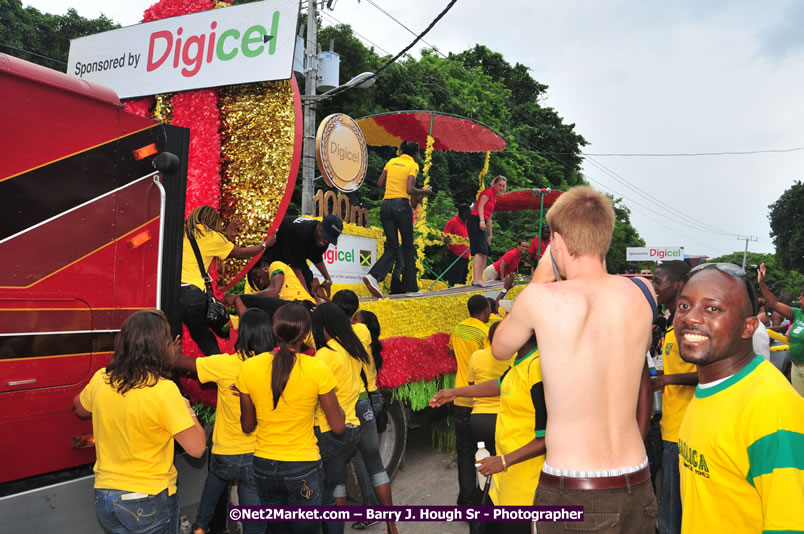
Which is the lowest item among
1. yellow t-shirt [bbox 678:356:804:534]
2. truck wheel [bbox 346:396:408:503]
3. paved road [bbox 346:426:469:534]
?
paved road [bbox 346:426:469:534]

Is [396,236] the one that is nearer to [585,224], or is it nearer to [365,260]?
[365,260]

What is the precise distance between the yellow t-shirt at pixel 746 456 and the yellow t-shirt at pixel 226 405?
7.97 feet

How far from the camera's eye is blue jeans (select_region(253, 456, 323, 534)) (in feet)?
10.4

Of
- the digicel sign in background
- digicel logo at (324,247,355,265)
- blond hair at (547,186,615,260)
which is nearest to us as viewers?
blond hair at (547,186,615,260)

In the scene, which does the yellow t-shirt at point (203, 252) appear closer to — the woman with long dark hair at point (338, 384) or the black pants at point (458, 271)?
the woman with long dark hair at point (338, 384)

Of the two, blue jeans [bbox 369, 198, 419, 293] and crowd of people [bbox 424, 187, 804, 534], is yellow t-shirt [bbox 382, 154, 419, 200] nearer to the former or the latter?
blue jeans [bbox 369, 198, 419, 293]

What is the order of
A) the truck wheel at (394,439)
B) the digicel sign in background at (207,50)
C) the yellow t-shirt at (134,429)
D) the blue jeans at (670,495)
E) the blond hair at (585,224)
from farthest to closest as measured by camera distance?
the truck wheel at (394,439) → the digicel sign in background at (207,50) → the blue jeans at (670,495) → the yellow t-shirt at (134,429) → the blond hair at (585,224)

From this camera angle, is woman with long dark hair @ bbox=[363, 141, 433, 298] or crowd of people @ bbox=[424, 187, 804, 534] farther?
woman with long dark hair @ bbox=[363, 141, 433, 298]

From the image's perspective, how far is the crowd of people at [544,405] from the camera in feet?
5.87

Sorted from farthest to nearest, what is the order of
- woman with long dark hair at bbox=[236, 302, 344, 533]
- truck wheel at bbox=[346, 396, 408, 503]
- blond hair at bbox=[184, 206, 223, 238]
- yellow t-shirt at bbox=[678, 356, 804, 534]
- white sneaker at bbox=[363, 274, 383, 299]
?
white sneaker at bbox=[363, 274, 383, 299]
truck wheel at bbox=[346, 396, 408, 503]
blond hair at bbox=[184, 206, 223, 238]
woman with long dark hair at bbox=[236, 302, 344, 533]
yellow t-shirt at bbox=[678, 356, 804, 534]

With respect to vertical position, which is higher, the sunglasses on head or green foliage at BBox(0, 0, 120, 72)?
green foliage at BBox(0, 0, 120, 72)

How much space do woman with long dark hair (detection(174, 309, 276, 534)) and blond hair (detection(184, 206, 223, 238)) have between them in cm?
90

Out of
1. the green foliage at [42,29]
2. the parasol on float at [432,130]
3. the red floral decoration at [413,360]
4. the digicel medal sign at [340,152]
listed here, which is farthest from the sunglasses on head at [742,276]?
the green foliage at [42,29]

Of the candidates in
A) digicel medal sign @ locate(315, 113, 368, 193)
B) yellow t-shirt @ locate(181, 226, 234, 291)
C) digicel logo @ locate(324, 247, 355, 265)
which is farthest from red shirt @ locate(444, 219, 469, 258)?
yellow t-shirt @ locate(181, 226, 234, 291)
